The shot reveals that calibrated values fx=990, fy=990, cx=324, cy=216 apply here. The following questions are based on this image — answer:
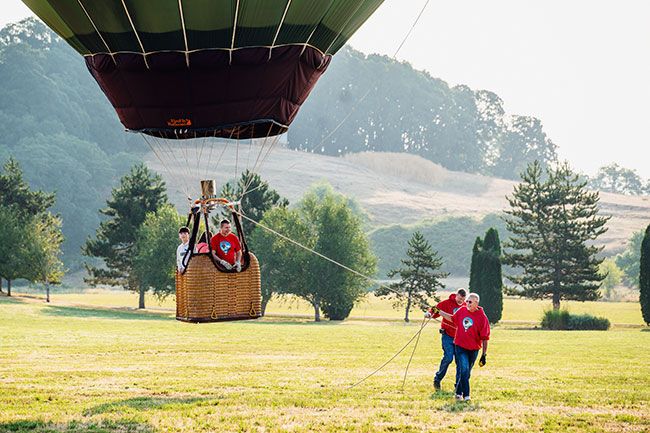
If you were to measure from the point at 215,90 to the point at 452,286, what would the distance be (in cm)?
8460

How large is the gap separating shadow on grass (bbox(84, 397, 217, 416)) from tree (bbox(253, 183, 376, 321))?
40633 mm

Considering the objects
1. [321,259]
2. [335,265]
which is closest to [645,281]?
[335,265]

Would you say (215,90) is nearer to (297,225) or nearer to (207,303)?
(207,303)

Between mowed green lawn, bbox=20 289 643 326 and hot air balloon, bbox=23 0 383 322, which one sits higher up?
Result: hot air balloon, bbox=23 0 383 322

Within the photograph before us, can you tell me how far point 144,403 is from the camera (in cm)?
1456

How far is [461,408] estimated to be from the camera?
14.4 meters

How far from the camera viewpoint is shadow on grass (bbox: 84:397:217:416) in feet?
45.6

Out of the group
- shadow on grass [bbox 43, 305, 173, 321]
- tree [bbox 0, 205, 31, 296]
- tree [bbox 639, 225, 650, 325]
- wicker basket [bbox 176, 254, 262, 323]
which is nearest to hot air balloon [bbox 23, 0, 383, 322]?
wicker basket [bbox 176, 254, 262, 323]

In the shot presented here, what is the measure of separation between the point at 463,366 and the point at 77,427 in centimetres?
577

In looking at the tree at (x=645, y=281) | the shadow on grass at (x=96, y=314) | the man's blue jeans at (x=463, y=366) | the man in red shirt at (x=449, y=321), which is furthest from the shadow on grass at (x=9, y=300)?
the man's blue jeans at (x=463, y=366)

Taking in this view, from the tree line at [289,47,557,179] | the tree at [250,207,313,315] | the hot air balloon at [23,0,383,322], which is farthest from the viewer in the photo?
the tree line at [289,47,557,179]

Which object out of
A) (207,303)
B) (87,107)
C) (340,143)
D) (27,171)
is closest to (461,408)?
(207,303)

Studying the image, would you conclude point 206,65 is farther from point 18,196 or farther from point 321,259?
point 18,196

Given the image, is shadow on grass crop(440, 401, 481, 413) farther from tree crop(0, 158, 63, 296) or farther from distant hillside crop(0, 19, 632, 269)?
distant hillside crop(0, 19, 632, 269)
